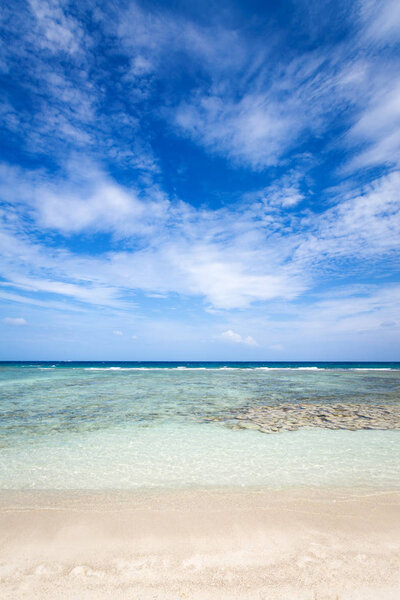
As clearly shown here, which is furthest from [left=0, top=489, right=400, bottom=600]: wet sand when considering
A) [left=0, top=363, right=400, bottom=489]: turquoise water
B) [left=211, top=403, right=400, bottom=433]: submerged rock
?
[left=211, top=403, right=400, bottom=433]: submerged rock

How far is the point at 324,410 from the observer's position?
1619 centimetres

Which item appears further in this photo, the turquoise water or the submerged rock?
the submerged rock

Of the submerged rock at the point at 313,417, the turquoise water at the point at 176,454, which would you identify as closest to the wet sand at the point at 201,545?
the turquoise water at the point at 176,454

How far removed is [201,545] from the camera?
4.50 meters

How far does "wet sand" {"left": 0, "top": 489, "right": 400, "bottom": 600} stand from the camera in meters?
3.59

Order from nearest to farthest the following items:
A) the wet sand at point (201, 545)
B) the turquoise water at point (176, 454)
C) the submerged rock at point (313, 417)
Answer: the wet sand at point (201, 545), the turquoise water at point (176, 454), the submerged rock at point (313, 417)

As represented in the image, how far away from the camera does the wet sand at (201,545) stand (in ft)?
11.8

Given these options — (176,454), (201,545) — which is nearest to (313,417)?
(176,454)

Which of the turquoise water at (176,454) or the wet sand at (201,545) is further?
the turquoise water at (176,454)

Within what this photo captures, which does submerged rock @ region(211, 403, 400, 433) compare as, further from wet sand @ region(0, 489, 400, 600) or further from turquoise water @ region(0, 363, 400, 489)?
wet sand @ region(0, 489, 400, 600)

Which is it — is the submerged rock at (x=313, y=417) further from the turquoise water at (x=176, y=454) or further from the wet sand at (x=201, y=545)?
the wet sand at (x=201, y=545)

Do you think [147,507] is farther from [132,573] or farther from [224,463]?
[224,463]

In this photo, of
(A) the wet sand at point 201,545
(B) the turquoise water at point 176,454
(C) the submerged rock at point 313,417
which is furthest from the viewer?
(C) the submerged rock at point 313,417

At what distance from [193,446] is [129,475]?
9.60ft
